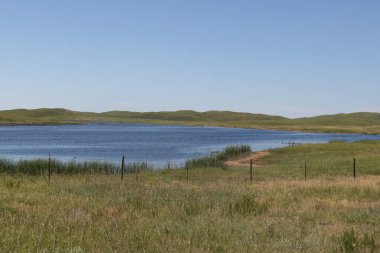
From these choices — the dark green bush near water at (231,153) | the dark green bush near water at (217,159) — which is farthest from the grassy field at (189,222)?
the dark green bush near water at (231,153)

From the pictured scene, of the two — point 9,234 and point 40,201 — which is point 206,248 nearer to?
point 9,234

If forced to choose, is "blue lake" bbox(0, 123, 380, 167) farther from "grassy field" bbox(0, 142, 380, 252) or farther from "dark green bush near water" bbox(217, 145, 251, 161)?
"grassy field" bbox(0, 142, 380, 252)

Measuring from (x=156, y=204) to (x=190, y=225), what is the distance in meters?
4.34

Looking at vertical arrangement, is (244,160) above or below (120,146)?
A: below

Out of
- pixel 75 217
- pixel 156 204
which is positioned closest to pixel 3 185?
pixel 156 204

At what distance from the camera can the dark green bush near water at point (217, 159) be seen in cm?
4745

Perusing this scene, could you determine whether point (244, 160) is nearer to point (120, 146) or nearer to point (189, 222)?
point (120, 146)

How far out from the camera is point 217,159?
181ft

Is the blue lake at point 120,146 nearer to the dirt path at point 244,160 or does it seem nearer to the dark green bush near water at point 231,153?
the dark green bush near water at point 231,153

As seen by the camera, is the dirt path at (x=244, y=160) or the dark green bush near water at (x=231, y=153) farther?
the dark green bush near water at (x=231, y=153)

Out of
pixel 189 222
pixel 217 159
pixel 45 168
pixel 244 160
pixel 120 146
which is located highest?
pixel 189 222

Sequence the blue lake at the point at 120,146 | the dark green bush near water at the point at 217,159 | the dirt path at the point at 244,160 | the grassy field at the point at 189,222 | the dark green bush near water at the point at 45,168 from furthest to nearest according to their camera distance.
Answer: the blue lake at the point at 120,146 → the dirt path at the point at 244,160 → the dark green bush near water at the point at 217,159 → the dark green bush near water at the point at 45,168 → the grassy field at the point at 189,222

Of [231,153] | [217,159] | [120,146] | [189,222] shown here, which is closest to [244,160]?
[217,159]

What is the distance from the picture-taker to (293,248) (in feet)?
31.9
